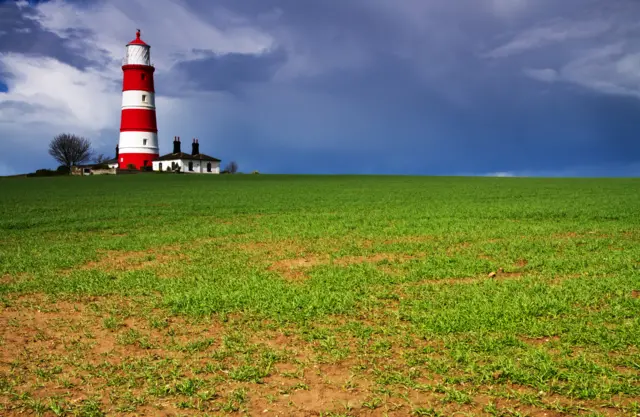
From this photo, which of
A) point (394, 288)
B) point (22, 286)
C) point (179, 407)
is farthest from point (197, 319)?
point (22, 286)

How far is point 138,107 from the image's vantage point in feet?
229

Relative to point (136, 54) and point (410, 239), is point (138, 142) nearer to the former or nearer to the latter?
point (136, 54)

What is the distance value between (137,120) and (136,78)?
564 cm

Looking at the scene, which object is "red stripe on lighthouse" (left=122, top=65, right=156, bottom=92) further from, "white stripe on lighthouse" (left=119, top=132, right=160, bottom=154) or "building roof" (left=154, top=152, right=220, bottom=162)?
"building roof" (left=154, top=152, right=220, bottom=162)

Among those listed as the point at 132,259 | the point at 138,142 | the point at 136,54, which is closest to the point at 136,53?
the point at 136,54

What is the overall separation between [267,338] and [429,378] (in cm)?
198

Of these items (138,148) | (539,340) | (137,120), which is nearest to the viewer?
(539,340)

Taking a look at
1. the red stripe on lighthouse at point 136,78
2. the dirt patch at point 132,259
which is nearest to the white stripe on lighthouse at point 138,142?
the red stripe on lighthouse at point 136,78

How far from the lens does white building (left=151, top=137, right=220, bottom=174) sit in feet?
284

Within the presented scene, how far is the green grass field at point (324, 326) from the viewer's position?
4.66 m

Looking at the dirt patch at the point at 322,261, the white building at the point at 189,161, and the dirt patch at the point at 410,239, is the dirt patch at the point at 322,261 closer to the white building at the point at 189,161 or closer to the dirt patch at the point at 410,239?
the dirt patch at the point at 410,239

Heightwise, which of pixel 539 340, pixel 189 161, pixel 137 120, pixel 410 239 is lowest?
pixel 539 340

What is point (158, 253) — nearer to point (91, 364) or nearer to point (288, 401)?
point (91, 364)

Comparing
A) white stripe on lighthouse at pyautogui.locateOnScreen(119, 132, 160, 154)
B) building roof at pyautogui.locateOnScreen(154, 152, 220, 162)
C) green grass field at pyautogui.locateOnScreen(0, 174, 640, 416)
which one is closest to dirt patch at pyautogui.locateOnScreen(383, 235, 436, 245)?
green grass field at pyautogui.locateOnScreen(0, 174, 640, 416)
